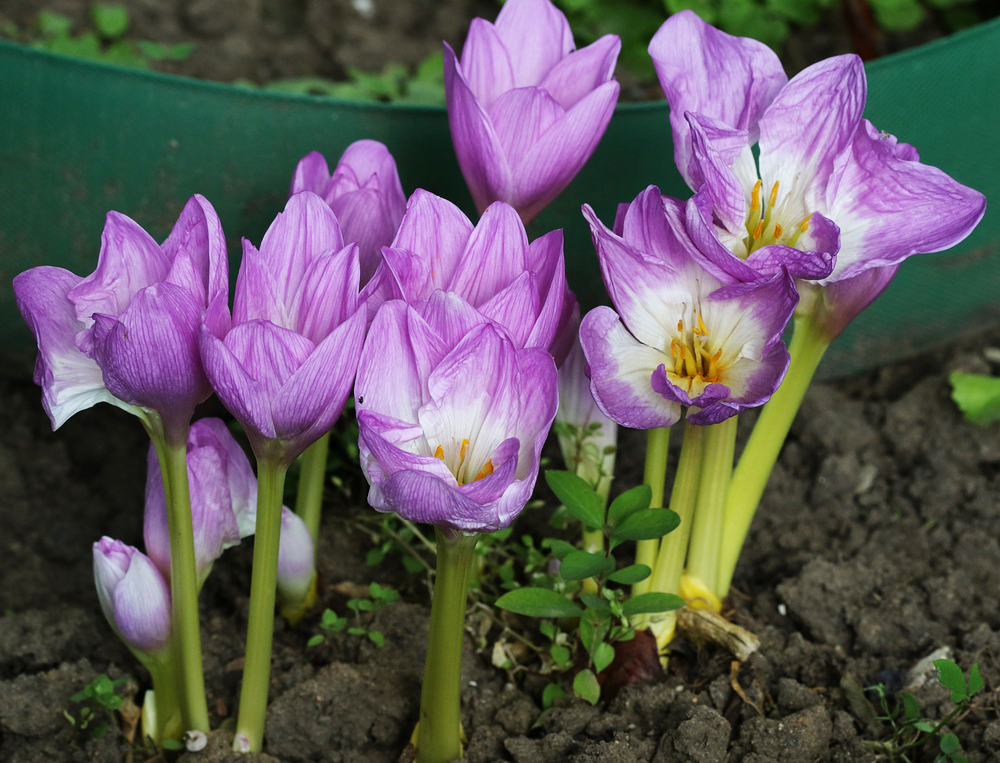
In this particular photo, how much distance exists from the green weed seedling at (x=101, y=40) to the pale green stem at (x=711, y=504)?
162cm

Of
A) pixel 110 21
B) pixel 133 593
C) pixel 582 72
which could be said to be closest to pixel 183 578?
pixel 133 593

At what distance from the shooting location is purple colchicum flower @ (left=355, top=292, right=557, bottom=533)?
88 centimetres

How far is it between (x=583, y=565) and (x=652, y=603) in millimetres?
82

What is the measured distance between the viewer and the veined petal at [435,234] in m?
0.99

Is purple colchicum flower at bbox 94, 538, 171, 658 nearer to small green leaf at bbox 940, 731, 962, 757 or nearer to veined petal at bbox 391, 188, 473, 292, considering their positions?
veined petal at bbox 391, 188, 473, 292

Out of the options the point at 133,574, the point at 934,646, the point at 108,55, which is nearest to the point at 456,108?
the point at 133,574

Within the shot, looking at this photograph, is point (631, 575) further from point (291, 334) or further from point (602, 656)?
point (291, 334)

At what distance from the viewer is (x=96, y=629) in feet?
4.29

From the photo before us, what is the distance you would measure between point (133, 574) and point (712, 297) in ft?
1.92

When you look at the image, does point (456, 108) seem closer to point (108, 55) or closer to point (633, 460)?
point (633, 460)

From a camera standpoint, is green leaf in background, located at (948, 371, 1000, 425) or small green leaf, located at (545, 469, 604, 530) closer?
small green leaf, located at (545, 469, 604, 530)

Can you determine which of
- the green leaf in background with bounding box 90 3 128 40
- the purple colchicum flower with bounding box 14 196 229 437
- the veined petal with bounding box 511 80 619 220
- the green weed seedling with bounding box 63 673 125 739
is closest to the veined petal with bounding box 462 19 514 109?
the veined petal with bounding box 511 80 619 220

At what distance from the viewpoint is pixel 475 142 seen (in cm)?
112

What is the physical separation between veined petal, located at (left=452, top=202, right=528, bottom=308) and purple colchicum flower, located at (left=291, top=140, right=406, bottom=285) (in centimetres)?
14
